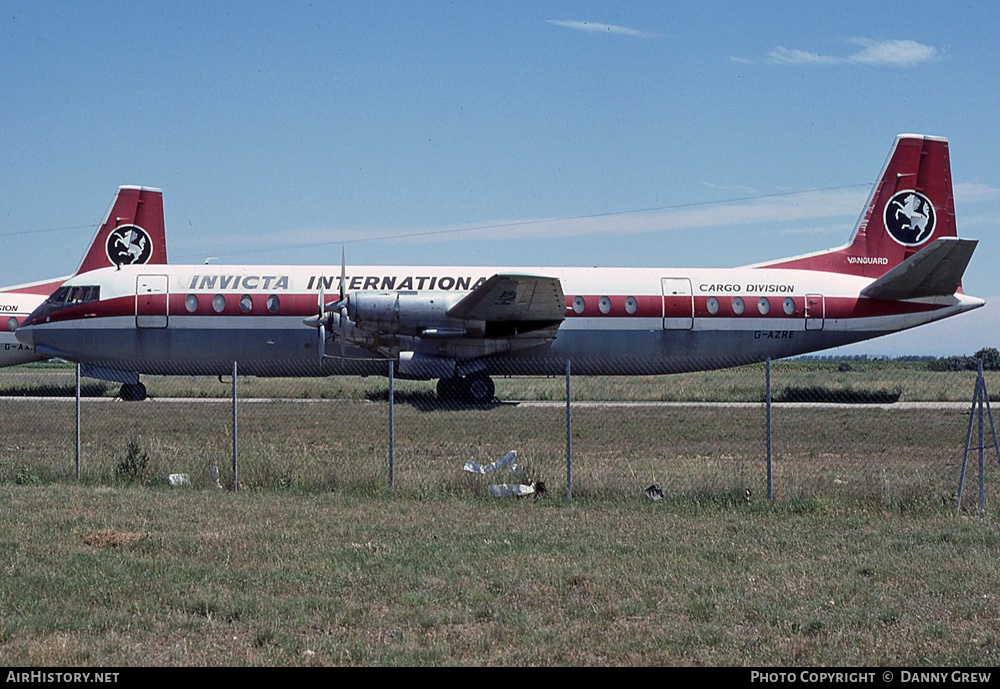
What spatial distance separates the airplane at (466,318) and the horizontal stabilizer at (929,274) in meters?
0.06

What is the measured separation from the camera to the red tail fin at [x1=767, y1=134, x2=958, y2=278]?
104 feet

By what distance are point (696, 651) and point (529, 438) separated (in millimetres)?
13965

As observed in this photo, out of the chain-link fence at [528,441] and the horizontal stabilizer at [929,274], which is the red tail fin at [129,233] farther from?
the horizontal stabilizer at [929,274]

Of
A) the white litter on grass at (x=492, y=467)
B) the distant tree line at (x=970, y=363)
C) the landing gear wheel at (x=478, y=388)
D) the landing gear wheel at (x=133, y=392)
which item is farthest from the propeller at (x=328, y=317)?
the distant tree line at (x=970, y=363)

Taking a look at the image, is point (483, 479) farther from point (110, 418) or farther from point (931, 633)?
point (110, 418)

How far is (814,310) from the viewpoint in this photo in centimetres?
3003

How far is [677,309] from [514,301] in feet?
18.6

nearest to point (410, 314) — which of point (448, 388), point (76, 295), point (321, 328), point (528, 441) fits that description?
point (321, 328)

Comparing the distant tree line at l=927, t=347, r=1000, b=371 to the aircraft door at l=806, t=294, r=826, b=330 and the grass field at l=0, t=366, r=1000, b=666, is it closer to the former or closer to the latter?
the aircraft door at l=806, t=294, r=826, b=330

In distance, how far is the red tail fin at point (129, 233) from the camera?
3791 cm

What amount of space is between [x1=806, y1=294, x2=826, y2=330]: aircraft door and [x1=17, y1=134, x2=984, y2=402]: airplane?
3 centimetres

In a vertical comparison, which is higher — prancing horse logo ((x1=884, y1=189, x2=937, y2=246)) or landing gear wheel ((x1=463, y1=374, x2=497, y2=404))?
prancing horse logo ((x1=884, y1=189, x2=937, y2=246))

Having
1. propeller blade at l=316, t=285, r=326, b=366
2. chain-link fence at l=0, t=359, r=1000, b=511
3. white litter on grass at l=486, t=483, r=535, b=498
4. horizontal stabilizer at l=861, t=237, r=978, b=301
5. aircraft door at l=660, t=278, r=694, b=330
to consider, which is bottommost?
white litter on grass at l=486, t=483, r=535, b=498

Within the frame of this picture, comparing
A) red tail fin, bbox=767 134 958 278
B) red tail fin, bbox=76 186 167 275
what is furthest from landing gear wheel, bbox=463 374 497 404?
red tail fin, bbox=76 186 167 275
